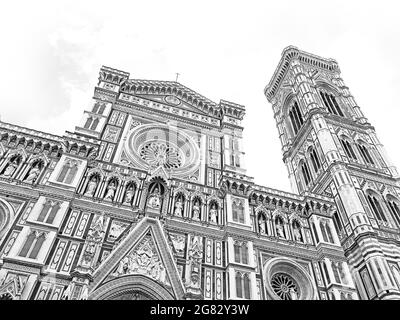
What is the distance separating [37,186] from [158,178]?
5449 mm

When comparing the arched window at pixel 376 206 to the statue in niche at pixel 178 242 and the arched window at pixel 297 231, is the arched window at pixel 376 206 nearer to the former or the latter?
the arched window at pixel 297 231

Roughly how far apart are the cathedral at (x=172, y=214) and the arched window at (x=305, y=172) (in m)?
2.78

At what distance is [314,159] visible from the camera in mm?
28516

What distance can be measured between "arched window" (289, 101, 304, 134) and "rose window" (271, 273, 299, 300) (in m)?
18.5

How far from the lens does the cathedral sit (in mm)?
13852

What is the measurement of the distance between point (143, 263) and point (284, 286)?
21.3 feet

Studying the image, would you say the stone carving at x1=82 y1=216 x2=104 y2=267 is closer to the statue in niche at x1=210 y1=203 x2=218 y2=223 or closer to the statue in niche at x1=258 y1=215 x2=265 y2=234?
the statue in niche at x1=210 y1=203 x2=218 y2=223

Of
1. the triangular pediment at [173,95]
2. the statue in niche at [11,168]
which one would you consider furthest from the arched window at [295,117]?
the statue in niche at [11,168]

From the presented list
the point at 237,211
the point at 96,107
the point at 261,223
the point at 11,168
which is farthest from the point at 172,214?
the point at 96,107

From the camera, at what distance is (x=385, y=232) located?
21.3m

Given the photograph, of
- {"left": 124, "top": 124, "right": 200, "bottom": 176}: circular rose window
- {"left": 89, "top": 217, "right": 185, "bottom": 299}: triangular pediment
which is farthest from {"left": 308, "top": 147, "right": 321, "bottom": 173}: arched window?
{"left": 89, "top": 217, "right": 185, "bottom": 299}: triangular pediment
